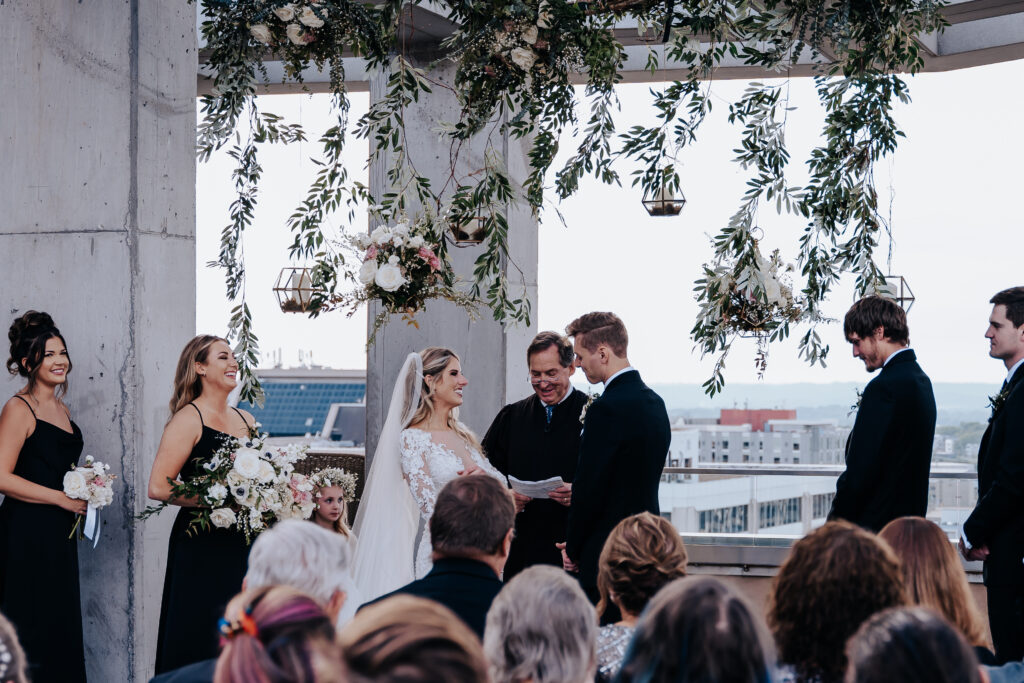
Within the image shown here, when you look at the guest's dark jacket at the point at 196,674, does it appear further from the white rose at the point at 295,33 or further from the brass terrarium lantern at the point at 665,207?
the brass terrarium lantern at the point at 665,207

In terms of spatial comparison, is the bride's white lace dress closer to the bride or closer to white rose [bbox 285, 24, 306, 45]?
the bride

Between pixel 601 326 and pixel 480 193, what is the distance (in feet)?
2.74

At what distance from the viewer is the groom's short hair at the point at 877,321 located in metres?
3.82

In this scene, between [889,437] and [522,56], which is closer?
[522,56]

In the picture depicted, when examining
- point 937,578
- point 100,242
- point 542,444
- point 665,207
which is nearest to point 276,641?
point 937,578

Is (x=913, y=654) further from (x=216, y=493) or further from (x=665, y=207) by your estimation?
(x=665, y=207)

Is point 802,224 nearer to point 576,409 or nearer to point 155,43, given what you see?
point 576,409


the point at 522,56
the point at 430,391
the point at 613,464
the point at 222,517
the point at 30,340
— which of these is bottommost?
the point at 222,517

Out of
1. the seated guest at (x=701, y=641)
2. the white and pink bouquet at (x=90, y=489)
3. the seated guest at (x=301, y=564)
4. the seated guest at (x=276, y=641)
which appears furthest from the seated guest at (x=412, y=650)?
the white and pink bouquet at (x=90, y=489)

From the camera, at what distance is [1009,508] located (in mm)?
3734

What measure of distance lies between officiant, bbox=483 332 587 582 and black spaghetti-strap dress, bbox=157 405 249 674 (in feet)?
4.17

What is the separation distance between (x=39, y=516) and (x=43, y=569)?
0.21 meters

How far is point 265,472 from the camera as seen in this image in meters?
3.84

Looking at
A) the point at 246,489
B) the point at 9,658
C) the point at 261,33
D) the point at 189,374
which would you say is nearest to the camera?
the point at 9,658
